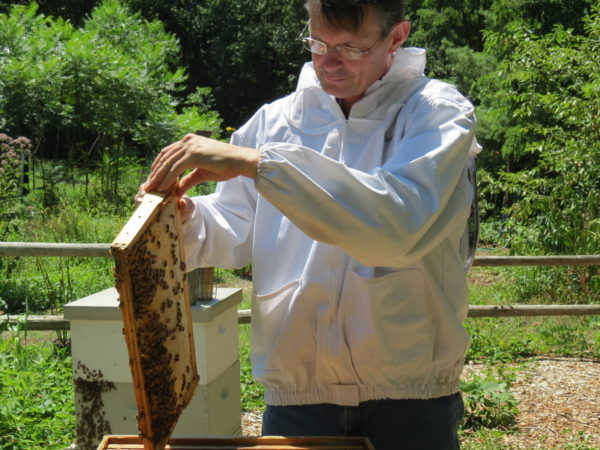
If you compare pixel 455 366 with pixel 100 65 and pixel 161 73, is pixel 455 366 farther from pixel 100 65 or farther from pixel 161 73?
pixel 161 73

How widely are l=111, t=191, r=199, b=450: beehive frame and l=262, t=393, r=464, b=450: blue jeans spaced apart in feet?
0.87

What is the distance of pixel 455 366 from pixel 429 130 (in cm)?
53

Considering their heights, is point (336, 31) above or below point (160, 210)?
above

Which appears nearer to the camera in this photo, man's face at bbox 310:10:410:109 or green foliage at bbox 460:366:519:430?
man's face at bbox 310:10:410:109

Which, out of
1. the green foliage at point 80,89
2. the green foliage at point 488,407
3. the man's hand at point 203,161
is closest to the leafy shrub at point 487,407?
the green foliage at point 488,407

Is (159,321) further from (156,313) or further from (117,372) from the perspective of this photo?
(117,372)

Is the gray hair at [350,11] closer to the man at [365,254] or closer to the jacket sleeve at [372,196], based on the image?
the man at [365,254]

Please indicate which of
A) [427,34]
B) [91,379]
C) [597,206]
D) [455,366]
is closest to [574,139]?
[597,206]

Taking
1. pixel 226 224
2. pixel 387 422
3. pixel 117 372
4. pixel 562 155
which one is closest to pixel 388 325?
pixel 387 422

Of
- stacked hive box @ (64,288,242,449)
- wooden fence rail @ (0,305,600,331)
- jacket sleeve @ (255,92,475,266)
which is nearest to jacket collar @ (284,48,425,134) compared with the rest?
jacket sleeve @ (255,92,475,266)

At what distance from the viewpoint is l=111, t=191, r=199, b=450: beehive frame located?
4.29 feet

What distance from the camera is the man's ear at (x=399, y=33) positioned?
1527 mm

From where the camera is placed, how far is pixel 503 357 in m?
5.11

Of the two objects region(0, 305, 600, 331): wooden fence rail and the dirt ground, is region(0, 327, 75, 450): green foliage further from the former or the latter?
the dirt ground
